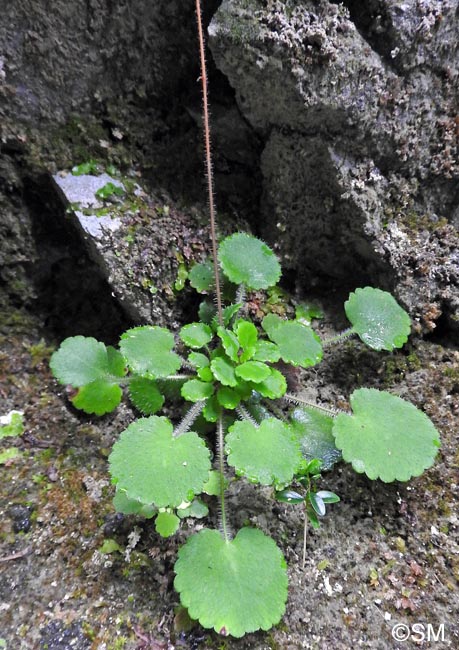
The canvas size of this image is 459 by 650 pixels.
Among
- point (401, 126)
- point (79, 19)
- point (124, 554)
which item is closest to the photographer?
point (124, 554)

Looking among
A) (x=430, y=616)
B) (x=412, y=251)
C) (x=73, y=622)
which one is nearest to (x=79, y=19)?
(x=412, y=251)

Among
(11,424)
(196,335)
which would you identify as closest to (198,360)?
(196,335)

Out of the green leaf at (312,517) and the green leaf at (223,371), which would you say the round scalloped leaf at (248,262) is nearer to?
the green leaf at (223,371)

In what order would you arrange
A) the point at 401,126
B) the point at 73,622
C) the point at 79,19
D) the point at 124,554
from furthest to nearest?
the point at 401,126
the point at 79,19
the point at 124,554
the point at 73,622

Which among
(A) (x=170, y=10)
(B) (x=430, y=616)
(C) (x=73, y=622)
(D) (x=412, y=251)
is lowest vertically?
(C) (x=73, y=622)

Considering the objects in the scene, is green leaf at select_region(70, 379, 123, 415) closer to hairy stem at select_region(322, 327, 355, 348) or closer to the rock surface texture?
hairy stem at select_region(322, 327, 355, 348)

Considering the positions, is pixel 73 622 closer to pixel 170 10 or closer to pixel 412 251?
pixel 412 251

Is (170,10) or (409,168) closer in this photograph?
(170,10)

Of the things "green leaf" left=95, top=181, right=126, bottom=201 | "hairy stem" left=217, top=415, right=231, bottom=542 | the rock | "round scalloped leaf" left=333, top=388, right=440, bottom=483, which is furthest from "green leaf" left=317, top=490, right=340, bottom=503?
"green leaf" left=95, top=181, right=126, bottom=201
